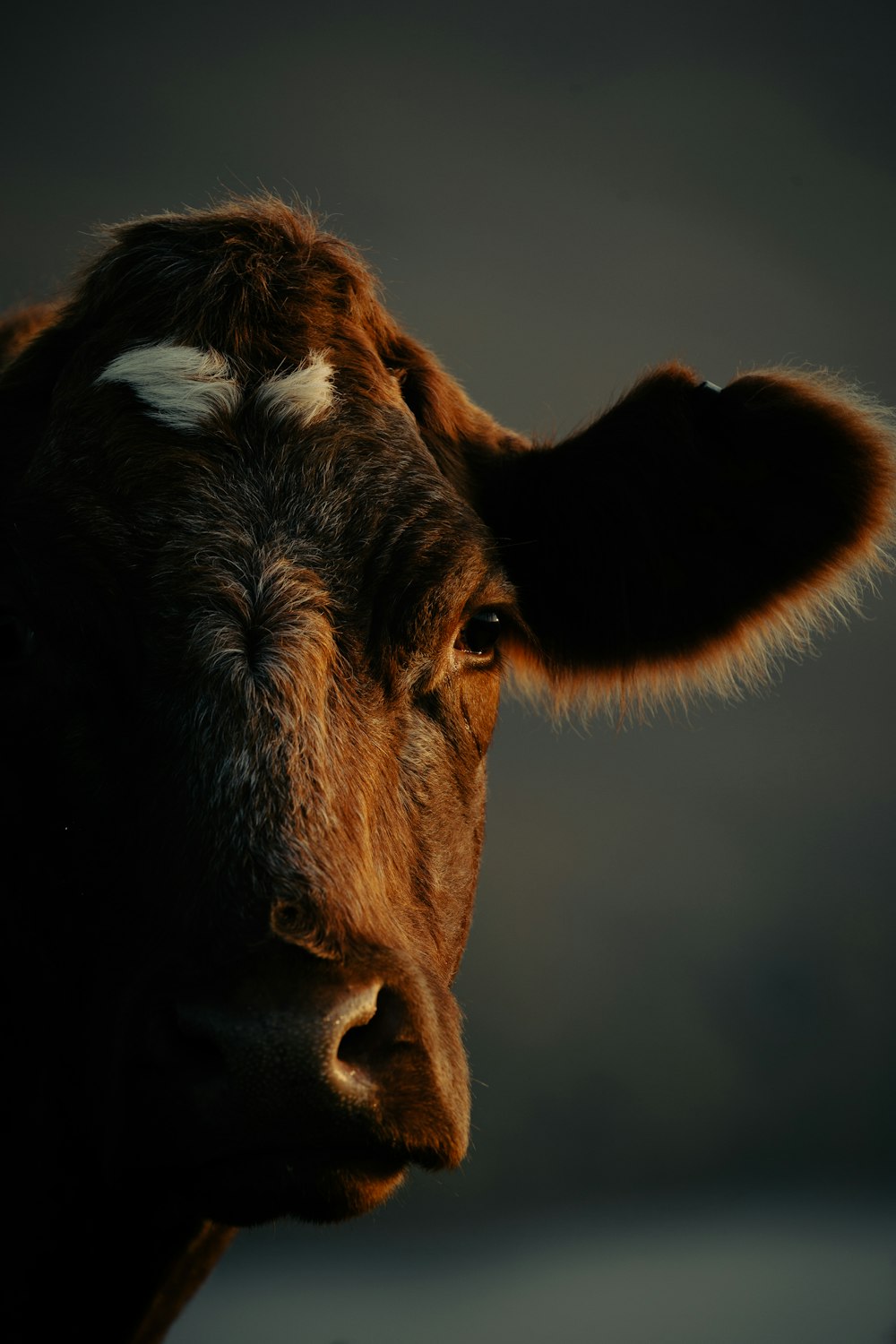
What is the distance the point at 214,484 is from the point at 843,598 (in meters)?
1.78

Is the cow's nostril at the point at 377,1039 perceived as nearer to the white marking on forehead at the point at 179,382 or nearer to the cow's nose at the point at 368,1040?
the cow's nose at the point at 368,1040

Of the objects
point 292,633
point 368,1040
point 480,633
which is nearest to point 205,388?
point 292,633

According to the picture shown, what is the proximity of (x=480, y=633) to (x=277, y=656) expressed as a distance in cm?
75

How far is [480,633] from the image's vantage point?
2.52 metres

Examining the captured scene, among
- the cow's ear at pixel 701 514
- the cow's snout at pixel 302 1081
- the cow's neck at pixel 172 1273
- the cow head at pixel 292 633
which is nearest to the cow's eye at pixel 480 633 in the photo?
the cow head at pixel 292 633

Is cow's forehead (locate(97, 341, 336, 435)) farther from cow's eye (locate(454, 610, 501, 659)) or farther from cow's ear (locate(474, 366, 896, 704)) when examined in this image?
cow's ear (locate(474, 366, 896, 704))

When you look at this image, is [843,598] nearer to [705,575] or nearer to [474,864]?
[705,575]

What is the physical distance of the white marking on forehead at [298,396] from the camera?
2.28 m

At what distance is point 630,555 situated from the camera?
294cm

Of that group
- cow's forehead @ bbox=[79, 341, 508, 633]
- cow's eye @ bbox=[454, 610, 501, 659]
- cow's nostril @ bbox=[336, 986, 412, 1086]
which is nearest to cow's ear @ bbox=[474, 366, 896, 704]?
cow's eye @ bbox=[454, 610, 501, 659]

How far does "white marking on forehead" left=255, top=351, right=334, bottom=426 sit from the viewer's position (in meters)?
2.28

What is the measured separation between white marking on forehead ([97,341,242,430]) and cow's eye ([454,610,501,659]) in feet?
2.20

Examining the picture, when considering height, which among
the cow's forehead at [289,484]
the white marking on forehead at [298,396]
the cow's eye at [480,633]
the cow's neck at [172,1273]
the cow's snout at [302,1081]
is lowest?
the cow's neck at [172,1273]

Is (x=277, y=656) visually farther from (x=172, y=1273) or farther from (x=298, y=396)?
(x=172, y=1273)
